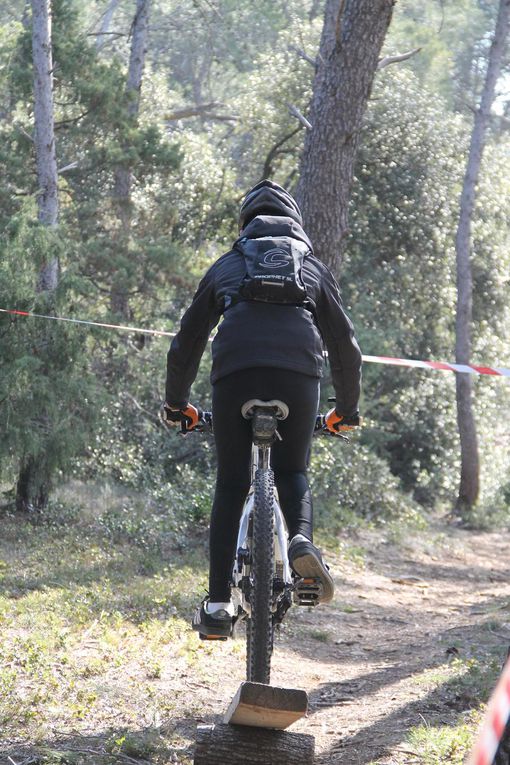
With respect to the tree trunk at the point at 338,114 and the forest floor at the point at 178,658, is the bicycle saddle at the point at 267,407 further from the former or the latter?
the tree trunk at the point at 338,114

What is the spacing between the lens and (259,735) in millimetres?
3977

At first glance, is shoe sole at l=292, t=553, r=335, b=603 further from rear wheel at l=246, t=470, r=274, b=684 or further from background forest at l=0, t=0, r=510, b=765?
background forest at l=0, t=0, r=510, b=765

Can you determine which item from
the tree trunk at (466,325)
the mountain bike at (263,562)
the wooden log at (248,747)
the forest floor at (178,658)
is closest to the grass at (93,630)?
the forest floor at (178,658)

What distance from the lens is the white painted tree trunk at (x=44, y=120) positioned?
11.1 metres

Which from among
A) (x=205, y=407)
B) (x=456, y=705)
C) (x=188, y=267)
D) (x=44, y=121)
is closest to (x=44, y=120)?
(x=44, y=121)

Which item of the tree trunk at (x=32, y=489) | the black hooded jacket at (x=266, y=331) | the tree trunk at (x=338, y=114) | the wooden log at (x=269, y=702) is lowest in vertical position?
the wooden log at (x=269, y=702)

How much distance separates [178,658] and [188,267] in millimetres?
9121

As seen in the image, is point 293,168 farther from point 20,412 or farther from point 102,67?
point 20,412

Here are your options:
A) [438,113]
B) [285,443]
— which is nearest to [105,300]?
[438,113]

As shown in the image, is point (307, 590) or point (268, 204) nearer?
point (307, 590)

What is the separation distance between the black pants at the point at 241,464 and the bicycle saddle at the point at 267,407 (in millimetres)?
25

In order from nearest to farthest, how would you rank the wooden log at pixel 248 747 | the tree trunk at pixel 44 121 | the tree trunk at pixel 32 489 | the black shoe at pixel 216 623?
the wooden log at pixel 248 747 < the black shoe at pixel 216 623 < the tree trunk at pixel 32 489 < the tree trunk at pixel 44 121

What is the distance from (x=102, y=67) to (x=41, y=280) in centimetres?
478

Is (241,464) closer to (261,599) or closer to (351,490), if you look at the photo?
(261,599)
